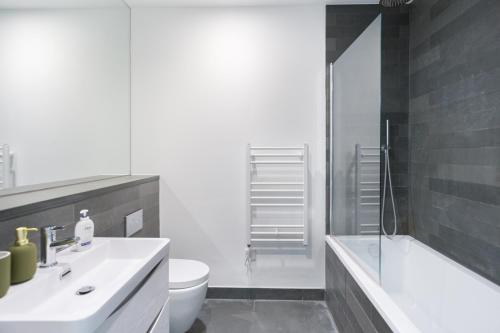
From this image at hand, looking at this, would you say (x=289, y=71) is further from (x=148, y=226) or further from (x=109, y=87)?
(x=148, y=226)

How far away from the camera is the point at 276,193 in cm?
263

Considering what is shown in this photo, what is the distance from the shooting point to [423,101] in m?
2.45

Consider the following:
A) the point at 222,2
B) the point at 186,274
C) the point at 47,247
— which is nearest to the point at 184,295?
the point at 186,274

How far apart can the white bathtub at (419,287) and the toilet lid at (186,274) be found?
935 millimetres

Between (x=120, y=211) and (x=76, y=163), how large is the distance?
411mm

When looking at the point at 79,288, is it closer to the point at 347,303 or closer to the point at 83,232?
the point at 83,232

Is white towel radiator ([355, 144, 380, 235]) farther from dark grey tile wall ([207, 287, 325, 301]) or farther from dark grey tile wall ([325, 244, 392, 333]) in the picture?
dark grey tile wall ([207, 287, 325, 301])

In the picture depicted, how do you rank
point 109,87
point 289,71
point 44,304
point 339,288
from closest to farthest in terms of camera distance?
point 44,304, point 339,288, point 109,87, point 289,71

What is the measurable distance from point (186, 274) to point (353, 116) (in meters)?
1.53

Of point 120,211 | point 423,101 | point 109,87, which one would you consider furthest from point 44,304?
point 423,101

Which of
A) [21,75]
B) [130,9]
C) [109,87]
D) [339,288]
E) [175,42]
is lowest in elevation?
[339,288]

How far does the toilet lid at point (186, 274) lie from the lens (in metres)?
1.93

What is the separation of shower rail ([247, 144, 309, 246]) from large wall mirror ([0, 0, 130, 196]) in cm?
110

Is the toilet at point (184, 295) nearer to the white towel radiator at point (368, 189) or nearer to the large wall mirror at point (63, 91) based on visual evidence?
the large wall mirror at point (63, 91)
